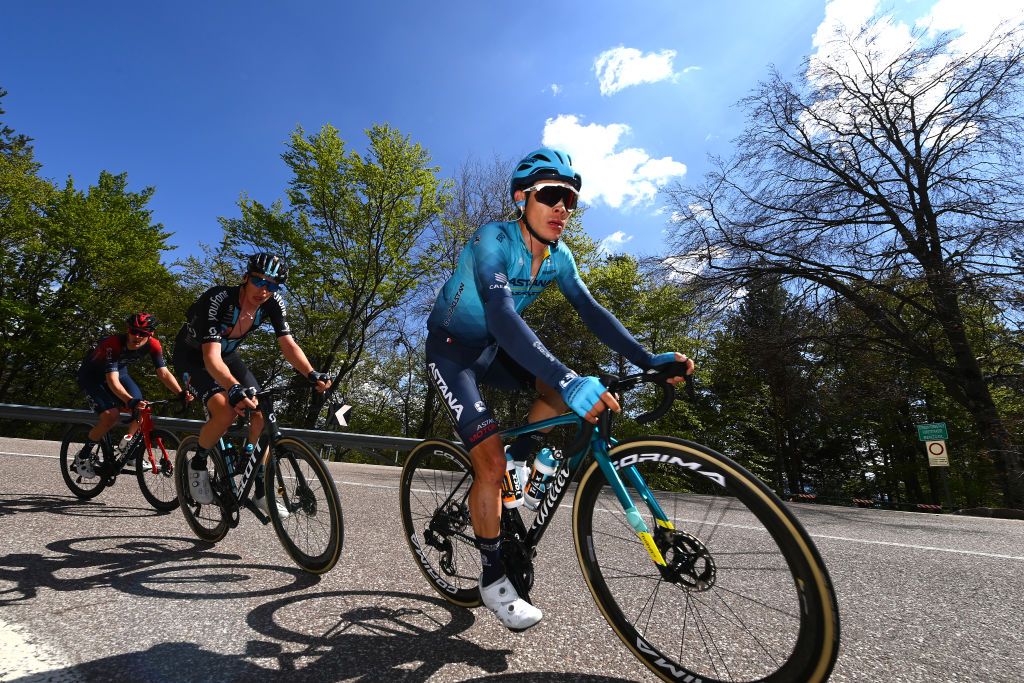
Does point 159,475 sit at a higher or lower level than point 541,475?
lower

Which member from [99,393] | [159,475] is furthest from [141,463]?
[99,393]

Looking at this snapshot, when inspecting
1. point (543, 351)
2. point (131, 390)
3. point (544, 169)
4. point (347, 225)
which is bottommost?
point (543, 351)

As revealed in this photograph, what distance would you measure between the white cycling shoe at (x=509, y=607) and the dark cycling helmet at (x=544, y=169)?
1.89 m

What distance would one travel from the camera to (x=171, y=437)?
5219mm

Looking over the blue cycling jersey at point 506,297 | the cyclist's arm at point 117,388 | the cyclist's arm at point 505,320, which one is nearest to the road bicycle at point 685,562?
the cyclist's arm at point 505,320

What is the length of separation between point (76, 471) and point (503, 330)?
5736mm

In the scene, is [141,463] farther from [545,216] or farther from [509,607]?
[545,216]

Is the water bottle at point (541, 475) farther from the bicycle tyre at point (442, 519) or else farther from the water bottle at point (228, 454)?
the water bottle at point (228, 454)

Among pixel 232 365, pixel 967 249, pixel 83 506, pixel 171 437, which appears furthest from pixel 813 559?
pixel 967 249

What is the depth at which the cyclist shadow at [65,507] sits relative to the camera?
4.67 meters

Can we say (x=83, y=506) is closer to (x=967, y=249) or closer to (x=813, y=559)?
(x=813, y=559)

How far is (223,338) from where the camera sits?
3967 millimetres

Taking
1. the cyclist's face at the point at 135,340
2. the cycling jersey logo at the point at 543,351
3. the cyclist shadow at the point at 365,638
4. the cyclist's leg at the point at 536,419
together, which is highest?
the cyclist's face at the point at 135,340

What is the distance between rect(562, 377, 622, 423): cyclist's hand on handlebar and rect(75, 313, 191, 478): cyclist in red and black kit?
4.97m
